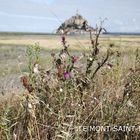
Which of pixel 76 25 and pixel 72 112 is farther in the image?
pixel 76 25

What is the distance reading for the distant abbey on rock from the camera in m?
4.68

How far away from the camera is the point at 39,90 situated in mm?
4012

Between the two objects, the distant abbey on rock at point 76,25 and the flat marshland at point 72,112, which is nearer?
the flat marshland at point 72,112

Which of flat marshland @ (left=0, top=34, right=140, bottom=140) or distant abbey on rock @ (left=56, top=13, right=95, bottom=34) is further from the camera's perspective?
distant abbey on rock @ (left=56, top=13, right=95, bottom=34)

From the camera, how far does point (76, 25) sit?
471 centimetres

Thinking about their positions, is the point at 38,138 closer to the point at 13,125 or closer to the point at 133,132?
the point at 13,125

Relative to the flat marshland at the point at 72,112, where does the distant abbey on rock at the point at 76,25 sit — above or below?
above

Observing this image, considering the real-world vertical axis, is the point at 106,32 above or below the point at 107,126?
above

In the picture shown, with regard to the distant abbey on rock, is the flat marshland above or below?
below

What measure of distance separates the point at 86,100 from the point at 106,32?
857 millimetres

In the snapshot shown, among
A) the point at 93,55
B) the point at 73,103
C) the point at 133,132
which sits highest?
the point at 93,55

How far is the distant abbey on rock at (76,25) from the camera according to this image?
468 cm

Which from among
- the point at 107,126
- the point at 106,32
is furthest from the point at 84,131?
the point at 106,32

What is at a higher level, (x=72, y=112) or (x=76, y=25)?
(x=76, y=25)
